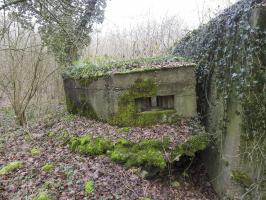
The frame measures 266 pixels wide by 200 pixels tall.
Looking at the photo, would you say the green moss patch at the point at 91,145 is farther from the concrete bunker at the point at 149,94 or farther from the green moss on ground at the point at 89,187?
the green moss on ground at the point at 89,187

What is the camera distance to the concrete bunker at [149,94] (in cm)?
620

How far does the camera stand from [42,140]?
692cm

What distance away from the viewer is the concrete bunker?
620 centimetres

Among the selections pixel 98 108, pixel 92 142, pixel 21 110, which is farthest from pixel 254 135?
pixel 21 110

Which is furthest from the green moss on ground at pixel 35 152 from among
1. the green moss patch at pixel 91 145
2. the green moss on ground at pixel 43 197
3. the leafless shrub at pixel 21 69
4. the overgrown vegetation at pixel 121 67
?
the leafless shrub at pixel 21 69

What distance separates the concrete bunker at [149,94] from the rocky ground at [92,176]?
0.29 metres

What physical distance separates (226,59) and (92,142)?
9.86ft

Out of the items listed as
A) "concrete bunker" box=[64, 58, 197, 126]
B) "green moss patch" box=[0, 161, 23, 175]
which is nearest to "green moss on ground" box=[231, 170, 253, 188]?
"concrete bunker" box=[64, 58, 197, 126]

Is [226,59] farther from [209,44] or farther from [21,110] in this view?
[21,110]

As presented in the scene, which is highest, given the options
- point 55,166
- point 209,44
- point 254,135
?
point 209,44

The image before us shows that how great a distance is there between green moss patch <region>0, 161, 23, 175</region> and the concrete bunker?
2168mm

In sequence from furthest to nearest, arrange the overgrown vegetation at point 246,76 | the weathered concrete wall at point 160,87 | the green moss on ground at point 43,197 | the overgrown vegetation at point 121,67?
1. the overgrown vegetation at point 121,67
2. the weathered concrete wall at point 160,87
3. the green moss on ground at point 43,197
4. the overgrown vegetation at point 246,76

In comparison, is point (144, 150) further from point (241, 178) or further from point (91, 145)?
point (241, 178)

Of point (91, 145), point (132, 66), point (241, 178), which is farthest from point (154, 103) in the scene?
point (241, 178)
